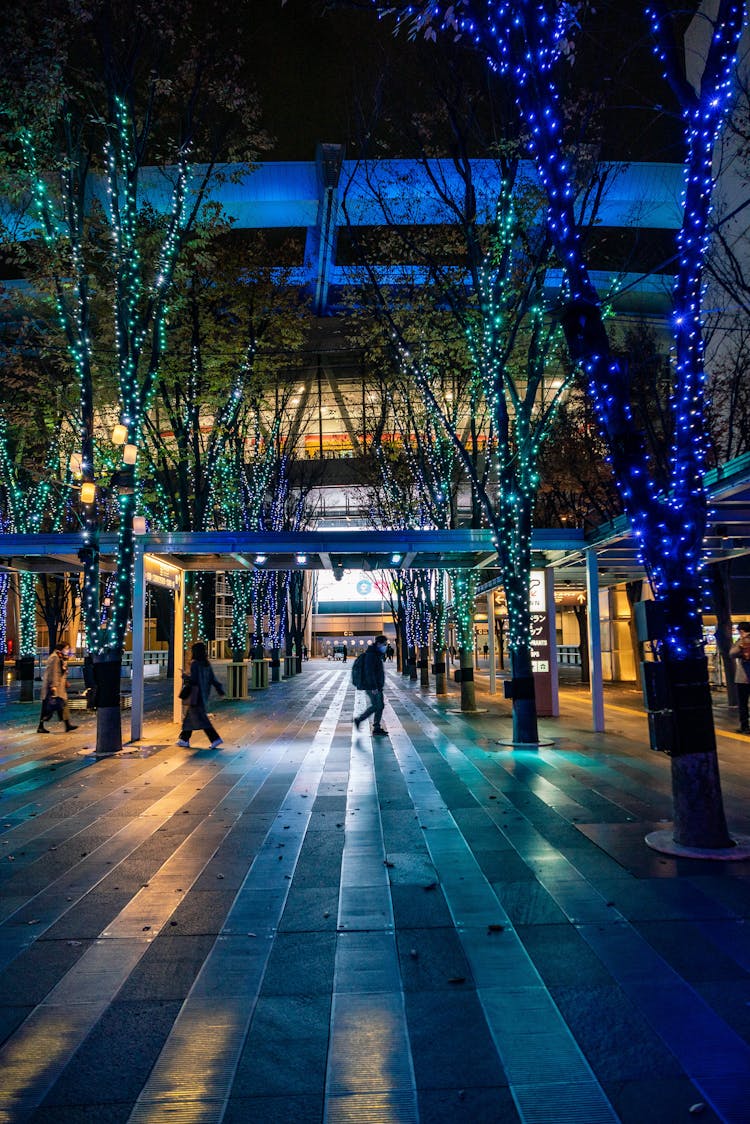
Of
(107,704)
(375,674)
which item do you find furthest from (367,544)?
(107,704)

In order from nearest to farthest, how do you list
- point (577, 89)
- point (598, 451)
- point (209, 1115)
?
point (209, 1115), point (577, 89), point (598, 451)

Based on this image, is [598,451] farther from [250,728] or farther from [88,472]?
[88,472]

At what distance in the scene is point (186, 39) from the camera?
12.5m

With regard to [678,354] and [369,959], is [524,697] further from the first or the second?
[369,959]

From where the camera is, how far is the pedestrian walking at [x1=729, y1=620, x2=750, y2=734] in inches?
525

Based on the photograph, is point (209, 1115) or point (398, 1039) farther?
point (398, 1039)

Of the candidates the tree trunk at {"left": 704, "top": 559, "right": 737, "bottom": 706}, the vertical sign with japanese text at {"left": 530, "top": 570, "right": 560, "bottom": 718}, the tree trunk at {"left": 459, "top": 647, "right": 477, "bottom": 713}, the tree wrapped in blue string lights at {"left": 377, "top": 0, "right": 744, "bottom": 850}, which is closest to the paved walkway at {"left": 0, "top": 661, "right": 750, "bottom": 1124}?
the tree wrapped in blue string lights at {"left": 377, "top": 0, "right": 744, "bottom": 850}

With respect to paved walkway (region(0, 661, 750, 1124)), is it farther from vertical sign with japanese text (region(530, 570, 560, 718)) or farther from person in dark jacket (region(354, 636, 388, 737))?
vertical sign with japanese text (region(530, 570, 560, 718))

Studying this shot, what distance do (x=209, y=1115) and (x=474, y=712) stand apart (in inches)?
653

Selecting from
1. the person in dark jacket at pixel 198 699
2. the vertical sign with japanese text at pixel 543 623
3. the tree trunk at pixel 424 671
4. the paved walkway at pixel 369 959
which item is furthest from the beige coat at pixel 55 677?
the tree trunk at pixel 424 671

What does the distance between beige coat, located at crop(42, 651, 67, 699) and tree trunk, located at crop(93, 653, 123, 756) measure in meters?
3.89

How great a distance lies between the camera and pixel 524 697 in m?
12.8

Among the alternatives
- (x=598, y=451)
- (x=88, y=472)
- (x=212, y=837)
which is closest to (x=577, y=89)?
(x=88, y=472)

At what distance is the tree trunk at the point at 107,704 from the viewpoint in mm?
12625
